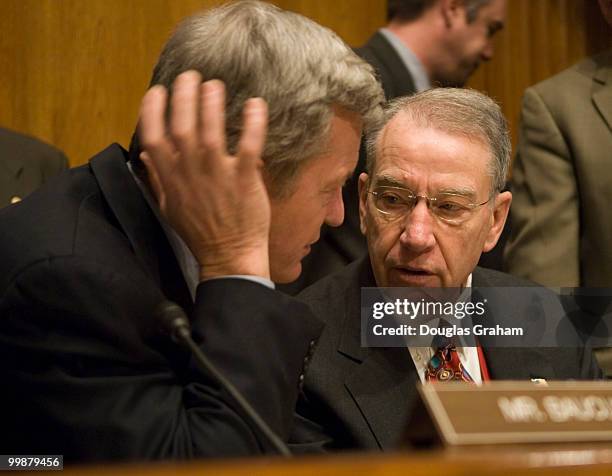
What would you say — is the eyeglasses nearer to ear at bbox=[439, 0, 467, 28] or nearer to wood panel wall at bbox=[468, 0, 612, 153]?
A: ear at bbox=[439, 0, 467, 28]

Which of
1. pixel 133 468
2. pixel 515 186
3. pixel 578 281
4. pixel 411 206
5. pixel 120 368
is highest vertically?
pixel 133 468

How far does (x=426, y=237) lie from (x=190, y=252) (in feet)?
2.19

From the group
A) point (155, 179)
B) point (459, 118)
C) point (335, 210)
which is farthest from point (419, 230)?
point (155, 179)

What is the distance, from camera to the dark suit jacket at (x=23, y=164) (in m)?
2.65

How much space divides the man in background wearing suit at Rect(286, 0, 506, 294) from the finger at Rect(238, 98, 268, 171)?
4.79ft

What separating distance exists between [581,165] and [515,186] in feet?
0.64

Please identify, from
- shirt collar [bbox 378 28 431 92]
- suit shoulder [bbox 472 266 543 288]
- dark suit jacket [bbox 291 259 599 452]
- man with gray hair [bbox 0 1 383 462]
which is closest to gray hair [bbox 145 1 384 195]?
man with gray hair [bbox 0 1 383 462]

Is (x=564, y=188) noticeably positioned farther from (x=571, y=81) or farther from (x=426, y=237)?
(x=426, y=237)

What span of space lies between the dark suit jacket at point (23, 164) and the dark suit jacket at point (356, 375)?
95 cm

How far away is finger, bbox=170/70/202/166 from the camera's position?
1420 mm

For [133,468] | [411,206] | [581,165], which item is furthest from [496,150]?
[133,468]

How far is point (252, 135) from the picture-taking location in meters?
1.43

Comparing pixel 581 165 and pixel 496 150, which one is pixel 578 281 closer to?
pixel 581 165

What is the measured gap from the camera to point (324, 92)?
5.07 ft
